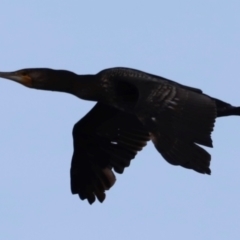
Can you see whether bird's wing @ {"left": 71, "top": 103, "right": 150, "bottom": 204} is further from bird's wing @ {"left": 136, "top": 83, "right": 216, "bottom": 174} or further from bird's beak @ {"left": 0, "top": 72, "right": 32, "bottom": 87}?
bird's wing @ {"left": 136, "top": 83, "right": 216, "bottom": 174}

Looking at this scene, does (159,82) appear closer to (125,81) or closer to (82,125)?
(125,81)

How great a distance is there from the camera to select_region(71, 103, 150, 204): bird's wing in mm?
24672

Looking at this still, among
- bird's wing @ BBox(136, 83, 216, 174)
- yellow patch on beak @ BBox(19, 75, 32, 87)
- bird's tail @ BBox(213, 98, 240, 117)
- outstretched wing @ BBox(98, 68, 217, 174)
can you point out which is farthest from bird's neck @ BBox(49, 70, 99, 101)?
bird's tail @ BBox(213, 98, 240, 117)

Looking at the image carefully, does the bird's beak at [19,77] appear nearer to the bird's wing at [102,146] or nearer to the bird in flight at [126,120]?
the bird in flight at [126,120]

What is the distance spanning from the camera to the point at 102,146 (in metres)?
24.9

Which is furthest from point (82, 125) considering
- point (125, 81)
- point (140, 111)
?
point (140, 111)

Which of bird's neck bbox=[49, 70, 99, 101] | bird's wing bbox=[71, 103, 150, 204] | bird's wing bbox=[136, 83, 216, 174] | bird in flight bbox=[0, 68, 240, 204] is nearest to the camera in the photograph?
bird's wing bbox=[136, 83, 216, 174]

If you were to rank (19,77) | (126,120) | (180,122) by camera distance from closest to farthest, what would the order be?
(180,122) < (19,77) < (126,120)

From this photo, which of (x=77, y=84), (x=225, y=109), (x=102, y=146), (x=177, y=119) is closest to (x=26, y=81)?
(x=77, y=84)

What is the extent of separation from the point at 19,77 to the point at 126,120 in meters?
2.44

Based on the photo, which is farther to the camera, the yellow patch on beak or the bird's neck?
the yellow patch on beak

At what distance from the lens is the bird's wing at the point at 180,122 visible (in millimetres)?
20312

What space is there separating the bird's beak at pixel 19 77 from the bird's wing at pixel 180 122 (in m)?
2.52

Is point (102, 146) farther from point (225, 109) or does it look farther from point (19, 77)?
point (225, 109)
